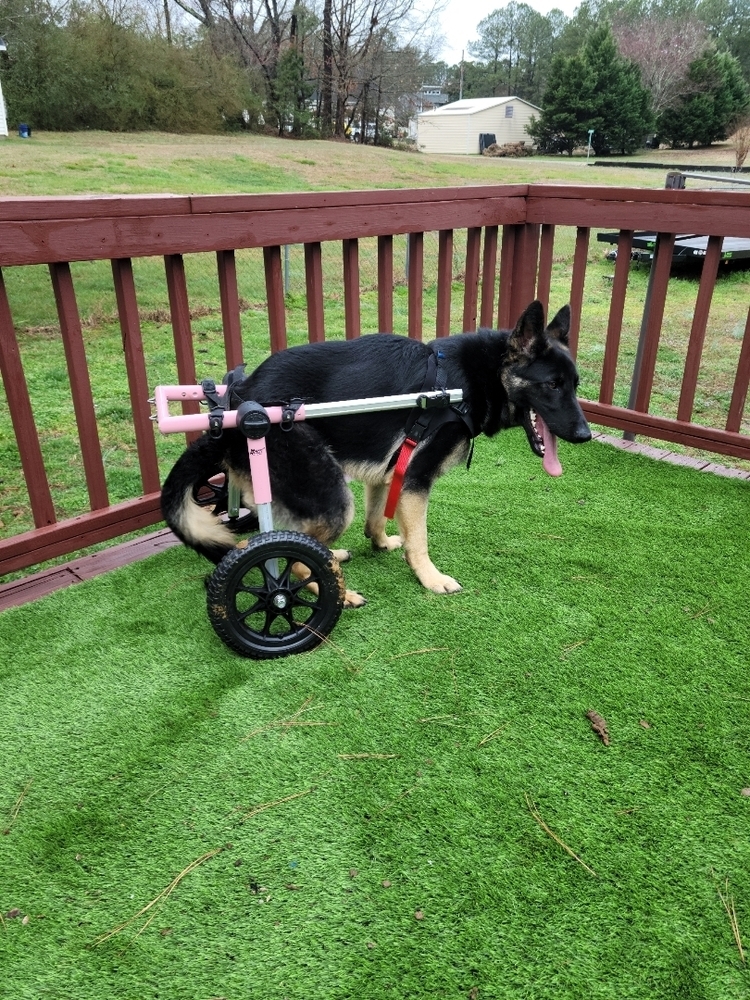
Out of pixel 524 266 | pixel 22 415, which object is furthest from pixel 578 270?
pixel 22 415

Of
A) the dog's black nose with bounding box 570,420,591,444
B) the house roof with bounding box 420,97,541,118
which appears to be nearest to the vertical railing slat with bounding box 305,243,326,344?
the dog's black nose with bounding box 570,420,591,444

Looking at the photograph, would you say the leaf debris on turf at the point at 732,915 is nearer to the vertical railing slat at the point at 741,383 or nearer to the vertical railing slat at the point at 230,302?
the vertical railing slat at the point at 230,302

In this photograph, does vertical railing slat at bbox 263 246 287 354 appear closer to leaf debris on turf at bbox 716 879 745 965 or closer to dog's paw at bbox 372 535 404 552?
dog's paw at bbox 372 535 404 552

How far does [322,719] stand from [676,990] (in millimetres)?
1178

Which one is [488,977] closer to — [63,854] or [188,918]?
[188,918]

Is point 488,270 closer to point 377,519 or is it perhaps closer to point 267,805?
point 377,519

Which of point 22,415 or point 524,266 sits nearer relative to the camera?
point 22,415

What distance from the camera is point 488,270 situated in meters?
4.67

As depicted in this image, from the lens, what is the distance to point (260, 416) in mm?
2254

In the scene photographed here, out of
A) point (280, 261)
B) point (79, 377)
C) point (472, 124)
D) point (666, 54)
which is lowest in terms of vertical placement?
point (79, 377)

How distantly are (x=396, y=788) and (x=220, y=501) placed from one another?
1.44 metres

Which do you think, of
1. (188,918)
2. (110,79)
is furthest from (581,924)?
(110,79)

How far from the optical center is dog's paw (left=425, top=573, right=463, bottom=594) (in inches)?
117

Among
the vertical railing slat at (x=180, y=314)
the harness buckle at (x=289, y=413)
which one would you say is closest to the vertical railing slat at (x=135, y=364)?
the vertical railing slat at (x=180, y=314)
